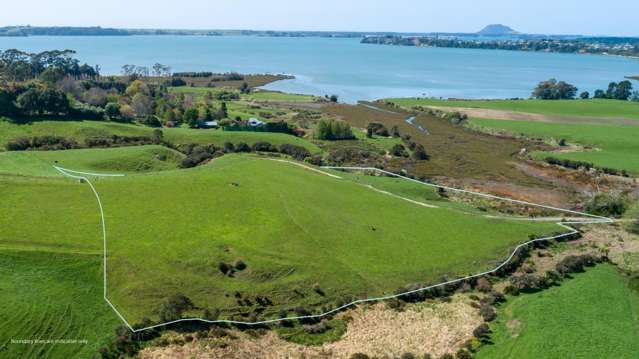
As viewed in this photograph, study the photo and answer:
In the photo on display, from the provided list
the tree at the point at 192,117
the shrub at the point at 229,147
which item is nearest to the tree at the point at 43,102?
the tree at the point at 192,117

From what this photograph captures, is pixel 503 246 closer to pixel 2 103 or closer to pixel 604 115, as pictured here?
pixel 2 103

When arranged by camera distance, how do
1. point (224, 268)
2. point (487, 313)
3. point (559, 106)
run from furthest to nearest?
point (559, 106) < point (224, 268) < point (487, 313)

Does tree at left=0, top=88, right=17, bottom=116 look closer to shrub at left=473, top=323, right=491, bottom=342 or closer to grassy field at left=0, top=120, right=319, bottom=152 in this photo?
grassy field at left=0, top=120, right=319, bottom=152

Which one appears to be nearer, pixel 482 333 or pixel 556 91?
pixel 482 333

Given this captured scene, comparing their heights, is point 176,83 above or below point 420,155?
above

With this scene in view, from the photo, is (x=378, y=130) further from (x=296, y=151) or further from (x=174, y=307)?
(x=174, y=307)

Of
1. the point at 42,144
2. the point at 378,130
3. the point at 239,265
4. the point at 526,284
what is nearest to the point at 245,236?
the point at 239,265

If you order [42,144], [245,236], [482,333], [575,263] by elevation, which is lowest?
[482,333]

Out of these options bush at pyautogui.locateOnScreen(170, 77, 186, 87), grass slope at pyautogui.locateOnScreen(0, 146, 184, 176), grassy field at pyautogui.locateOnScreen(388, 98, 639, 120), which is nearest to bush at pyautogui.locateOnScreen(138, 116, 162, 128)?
grass slope at pyautogui.locateOnScreen(0, 146, 184, 176)
